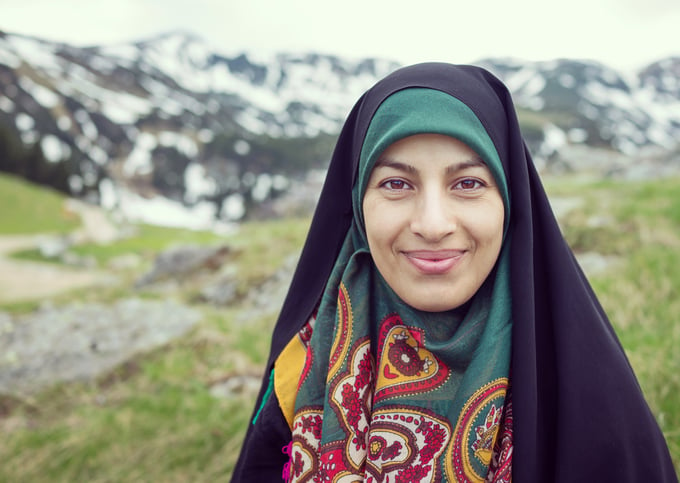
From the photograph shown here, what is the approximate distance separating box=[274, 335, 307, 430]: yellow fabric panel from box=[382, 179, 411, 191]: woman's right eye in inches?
29.9

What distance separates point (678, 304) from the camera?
3.45 meters

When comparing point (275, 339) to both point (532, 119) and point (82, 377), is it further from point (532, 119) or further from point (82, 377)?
point (532, 119)

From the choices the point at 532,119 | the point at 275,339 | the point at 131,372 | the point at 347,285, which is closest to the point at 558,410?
the point at 347,285

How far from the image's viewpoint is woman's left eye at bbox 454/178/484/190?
5.22ft

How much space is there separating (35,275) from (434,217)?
11.8 m

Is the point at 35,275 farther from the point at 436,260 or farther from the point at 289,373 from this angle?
the point at 436,260

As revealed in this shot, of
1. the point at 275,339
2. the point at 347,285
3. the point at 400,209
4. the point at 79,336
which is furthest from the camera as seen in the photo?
the point at 79,336

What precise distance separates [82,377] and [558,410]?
152 inches

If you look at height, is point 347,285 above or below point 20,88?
below

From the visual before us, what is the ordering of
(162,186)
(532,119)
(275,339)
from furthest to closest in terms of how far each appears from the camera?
(532,119) < (162,186) < (275,339)

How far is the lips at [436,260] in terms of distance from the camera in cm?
158

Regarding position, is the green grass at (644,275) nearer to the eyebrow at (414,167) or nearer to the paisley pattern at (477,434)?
the paisley pattern at (477,434)

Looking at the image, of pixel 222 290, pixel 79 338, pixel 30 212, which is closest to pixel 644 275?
pixel 222 290

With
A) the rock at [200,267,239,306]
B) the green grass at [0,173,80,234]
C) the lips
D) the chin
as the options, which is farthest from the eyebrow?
the green grass at [0,173,80,234]
